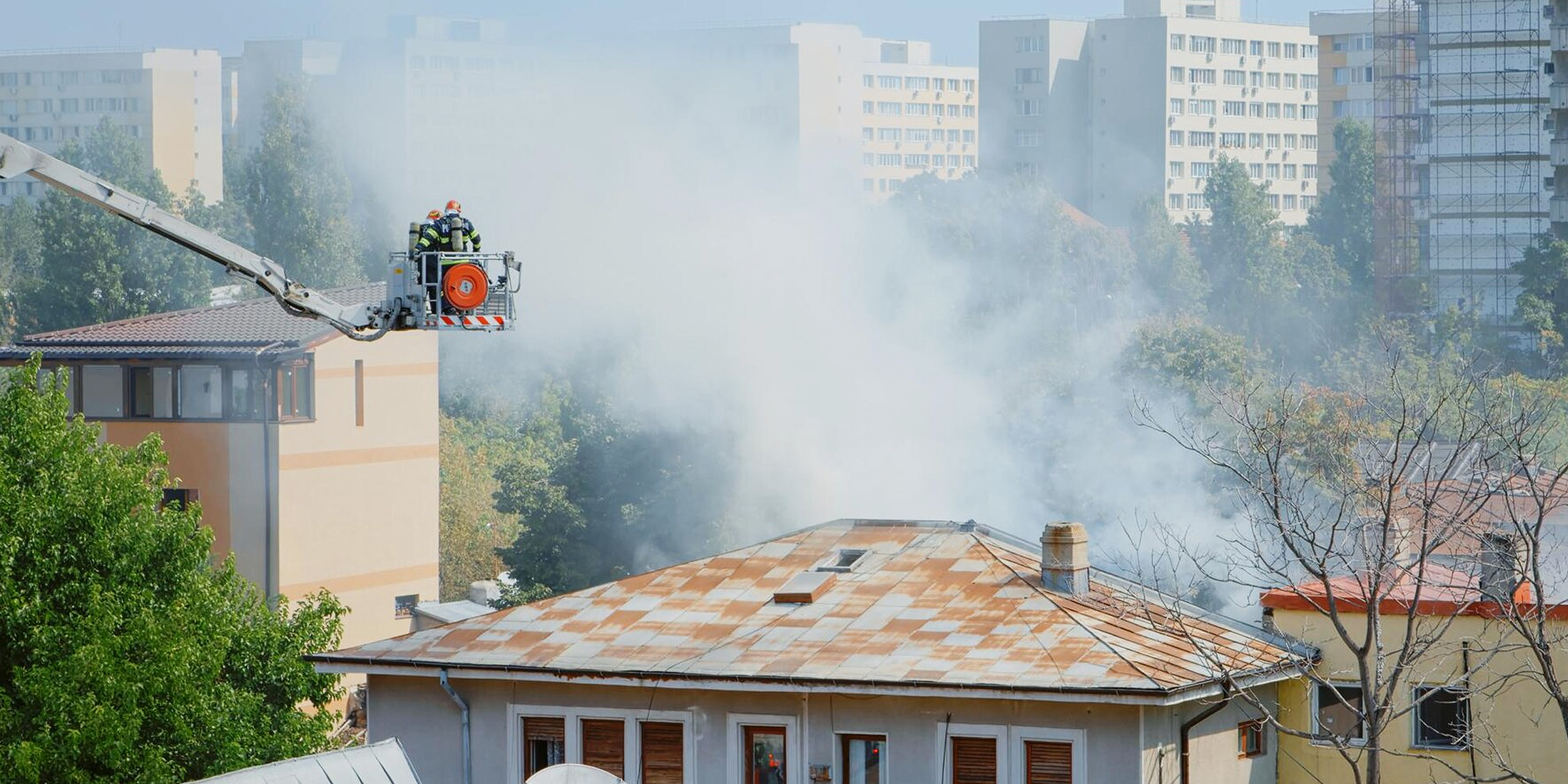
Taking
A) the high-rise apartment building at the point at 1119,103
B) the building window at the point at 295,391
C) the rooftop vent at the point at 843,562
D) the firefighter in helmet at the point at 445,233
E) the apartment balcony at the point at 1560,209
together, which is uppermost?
the high-rise apartment building at the point at 1119,103

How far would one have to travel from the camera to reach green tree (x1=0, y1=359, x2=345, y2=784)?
27.9 metres

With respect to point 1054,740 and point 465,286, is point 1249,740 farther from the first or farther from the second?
point 465,286

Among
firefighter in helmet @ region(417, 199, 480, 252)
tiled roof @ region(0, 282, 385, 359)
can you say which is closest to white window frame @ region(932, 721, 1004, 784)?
firefighter in helmet @ region(417, 199, 480, 252)

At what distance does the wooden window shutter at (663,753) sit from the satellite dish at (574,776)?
6.20 meters

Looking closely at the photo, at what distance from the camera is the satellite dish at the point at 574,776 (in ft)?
63.1

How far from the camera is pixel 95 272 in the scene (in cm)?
8531

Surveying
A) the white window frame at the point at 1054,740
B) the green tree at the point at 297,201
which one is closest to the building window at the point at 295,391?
the white window frame at the point at 1054,740

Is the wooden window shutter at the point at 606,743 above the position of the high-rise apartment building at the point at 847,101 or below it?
below

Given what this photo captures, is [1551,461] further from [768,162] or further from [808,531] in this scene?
[768,162]

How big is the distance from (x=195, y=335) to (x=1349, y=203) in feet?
249

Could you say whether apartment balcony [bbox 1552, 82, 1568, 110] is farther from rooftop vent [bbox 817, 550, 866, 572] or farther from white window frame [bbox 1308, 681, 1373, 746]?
rooftop vent [bbox 817, 550, 866, 572]

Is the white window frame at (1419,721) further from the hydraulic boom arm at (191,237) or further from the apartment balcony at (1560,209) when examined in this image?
the apartment balcony at (1560,209)

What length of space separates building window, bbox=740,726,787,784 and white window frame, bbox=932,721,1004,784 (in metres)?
1.96

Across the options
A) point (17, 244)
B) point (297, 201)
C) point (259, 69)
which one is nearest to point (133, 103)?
point (259, 69)
